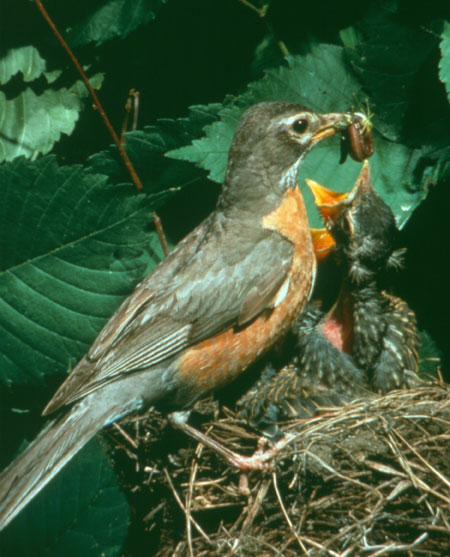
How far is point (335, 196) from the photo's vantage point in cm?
407

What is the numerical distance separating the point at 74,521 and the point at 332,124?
225 centimetres

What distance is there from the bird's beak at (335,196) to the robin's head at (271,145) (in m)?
0.19

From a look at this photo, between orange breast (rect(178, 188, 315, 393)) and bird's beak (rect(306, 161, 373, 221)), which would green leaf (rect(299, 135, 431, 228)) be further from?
orange breast (rect(178, 188, 315, 393))

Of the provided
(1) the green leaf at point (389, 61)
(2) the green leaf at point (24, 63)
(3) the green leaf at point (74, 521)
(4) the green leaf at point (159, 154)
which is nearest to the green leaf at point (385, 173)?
(1) the green leaf at point (389, 61)

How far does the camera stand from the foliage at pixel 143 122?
316 centimetres

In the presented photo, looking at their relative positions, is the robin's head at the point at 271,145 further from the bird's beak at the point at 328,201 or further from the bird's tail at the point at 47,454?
the bird's tail at the point at 47,454

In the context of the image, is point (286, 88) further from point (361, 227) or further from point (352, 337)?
point (352, 337)

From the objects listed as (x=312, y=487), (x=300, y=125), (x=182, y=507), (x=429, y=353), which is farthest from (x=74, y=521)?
(x=429, y=353)

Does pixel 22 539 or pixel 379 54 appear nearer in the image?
pixel 22 539

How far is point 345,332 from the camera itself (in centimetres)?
436

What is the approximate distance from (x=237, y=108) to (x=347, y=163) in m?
0.70

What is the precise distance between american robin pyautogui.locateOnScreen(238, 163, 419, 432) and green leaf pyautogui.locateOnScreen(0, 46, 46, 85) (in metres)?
1.54

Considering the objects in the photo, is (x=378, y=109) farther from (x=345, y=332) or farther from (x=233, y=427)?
(x=233, y=427)

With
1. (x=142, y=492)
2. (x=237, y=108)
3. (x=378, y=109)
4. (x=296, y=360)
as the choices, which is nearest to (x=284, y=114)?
(x=237, y=108)
